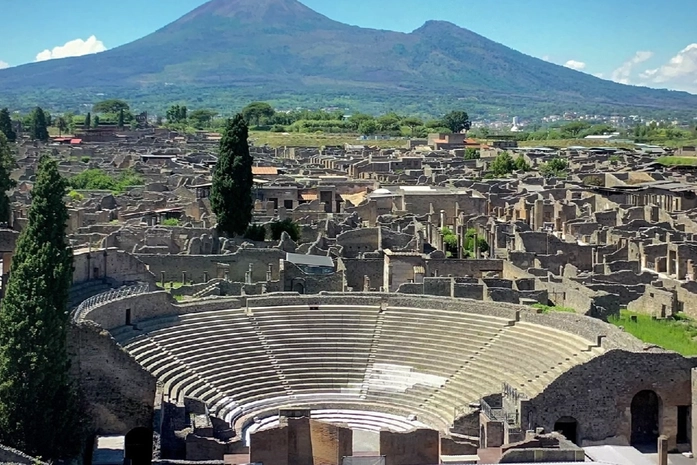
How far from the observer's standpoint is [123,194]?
64625 millimetres

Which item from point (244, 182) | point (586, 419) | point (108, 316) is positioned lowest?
point (586, 419)

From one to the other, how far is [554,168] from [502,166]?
5.47m

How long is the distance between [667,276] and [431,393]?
16.9 metres

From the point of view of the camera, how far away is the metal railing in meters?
29.0

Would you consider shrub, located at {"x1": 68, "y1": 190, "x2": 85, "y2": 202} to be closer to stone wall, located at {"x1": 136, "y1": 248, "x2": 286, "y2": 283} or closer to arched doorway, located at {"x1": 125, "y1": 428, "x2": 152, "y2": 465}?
stone wall, located at {"x1": 136, "y1": 248, "x2": 286, "y2": 283}

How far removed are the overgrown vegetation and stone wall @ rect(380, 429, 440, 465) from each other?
151ft

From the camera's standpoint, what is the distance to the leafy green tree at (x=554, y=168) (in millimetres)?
87375

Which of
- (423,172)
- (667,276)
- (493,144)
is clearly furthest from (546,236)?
(493,144)

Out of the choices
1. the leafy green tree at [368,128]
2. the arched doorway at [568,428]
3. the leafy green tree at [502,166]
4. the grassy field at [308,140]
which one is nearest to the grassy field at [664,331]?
the arched doorway at [568,428]

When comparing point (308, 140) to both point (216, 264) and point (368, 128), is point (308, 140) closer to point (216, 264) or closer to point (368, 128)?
point (368, 128)

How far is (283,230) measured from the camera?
4838cm

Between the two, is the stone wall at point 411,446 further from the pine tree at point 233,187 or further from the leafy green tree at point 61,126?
the leafy green tree at point 61,126

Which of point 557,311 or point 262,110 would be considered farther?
point 262,110

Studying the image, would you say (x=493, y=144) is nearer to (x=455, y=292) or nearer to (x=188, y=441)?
(x=455, y=292)
